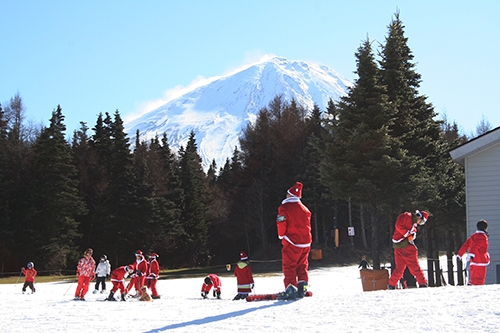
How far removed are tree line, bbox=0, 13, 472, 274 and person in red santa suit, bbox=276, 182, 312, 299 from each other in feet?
48.4

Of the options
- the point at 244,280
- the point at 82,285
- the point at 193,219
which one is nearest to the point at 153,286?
the point at 82,285

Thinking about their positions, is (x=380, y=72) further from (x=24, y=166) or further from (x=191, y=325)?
(x=24, y=166)

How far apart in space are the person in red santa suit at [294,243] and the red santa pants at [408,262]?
3.01m

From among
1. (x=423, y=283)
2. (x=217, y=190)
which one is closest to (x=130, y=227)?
(x=217, y=190)

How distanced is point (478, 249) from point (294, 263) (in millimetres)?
4649

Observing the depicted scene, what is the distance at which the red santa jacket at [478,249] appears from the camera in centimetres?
1184

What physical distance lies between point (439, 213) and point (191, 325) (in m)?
19.6

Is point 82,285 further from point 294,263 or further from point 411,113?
point 411,113


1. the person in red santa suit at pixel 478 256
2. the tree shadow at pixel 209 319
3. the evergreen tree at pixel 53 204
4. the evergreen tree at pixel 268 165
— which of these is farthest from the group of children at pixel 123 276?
the evergreen tree at pixel 268 165

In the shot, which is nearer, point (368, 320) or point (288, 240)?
point (368, 320)

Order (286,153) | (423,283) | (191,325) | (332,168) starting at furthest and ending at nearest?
(286,153)
(332,168)
(423,283)
(191,325)

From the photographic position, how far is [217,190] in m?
68.1

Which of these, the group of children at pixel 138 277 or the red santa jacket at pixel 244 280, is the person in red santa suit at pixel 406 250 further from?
the group of children at pixel 138 277

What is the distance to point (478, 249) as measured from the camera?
1191 centimetres
